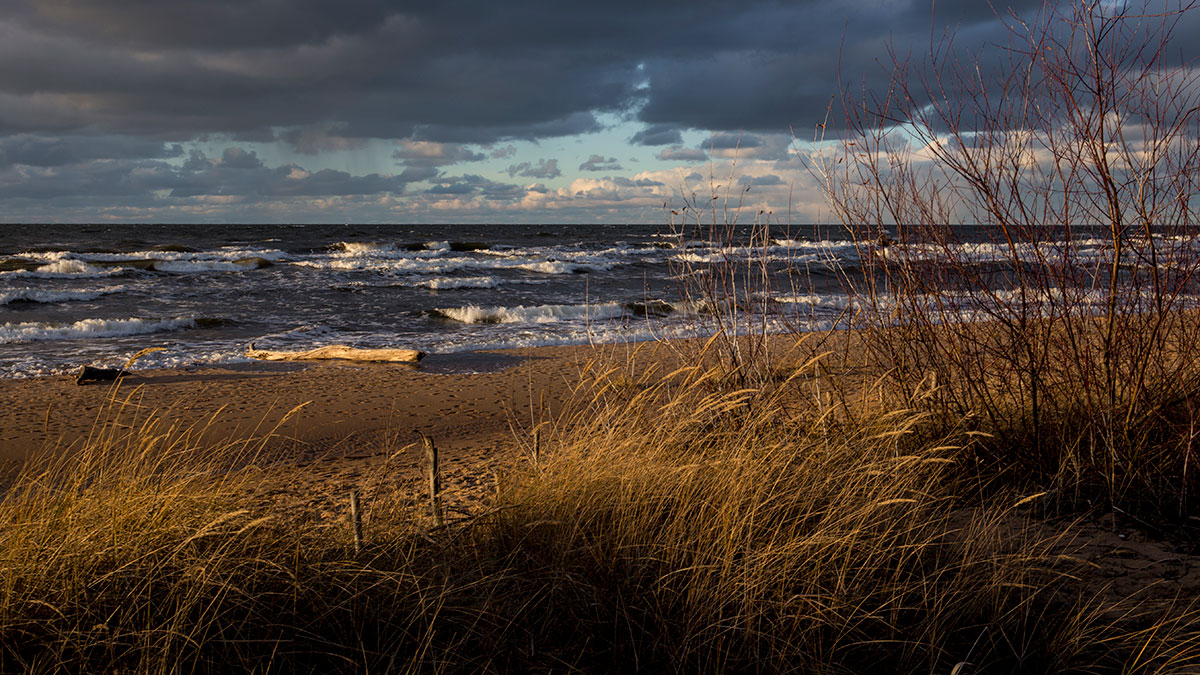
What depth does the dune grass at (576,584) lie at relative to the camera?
95.7 inches

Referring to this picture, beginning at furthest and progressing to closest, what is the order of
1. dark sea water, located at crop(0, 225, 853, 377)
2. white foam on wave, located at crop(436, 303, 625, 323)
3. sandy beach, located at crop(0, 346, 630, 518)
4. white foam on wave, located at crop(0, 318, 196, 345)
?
1. white foam on wave, located at crop(436, 303, 625, 323)
2. white foam on wave, located at crop(0, 318, 196, 345)
3. dark sea water, located at crop(0, 225, 853, 377)
4. sandy beach, located at crop(0, 346, 630, 518)

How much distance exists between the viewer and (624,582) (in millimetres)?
2967

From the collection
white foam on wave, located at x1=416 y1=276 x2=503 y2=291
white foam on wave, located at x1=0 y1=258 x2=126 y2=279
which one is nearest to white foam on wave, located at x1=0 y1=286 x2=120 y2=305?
white foam on wave, located at x1=0 y1=258 x2=126 y2=279

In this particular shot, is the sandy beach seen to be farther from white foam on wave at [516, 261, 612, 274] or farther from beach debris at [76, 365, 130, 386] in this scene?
white foam on wave at [516, 261, 612, 274]

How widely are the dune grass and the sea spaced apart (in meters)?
1.35

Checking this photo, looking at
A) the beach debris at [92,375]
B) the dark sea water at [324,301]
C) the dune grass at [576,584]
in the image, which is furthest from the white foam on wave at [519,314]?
the dune grass at [576,584]

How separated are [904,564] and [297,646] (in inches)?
98.7

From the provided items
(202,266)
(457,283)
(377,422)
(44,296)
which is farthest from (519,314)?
(202,266)

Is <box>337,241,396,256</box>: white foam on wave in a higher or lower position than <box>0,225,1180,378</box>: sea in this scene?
higher

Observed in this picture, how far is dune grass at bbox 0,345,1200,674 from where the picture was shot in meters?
2.43

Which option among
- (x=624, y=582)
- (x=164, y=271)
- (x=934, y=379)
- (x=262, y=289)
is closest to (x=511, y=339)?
(x=934, y=379)

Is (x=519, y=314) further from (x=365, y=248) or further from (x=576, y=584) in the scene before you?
(x=365, y=248)

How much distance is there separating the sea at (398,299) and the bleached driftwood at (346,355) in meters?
0.40

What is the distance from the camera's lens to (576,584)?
291cm
